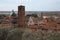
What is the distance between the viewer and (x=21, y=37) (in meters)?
9.11

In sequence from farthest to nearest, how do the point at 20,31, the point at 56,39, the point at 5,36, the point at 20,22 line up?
the point at 20,22 < the point at 5,36 < the point at 20,31 < the point at 56,39

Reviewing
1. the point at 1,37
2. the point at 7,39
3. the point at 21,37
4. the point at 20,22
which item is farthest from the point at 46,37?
the point at 20,22

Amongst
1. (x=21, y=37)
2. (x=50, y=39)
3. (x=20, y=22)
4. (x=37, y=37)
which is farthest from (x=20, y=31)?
(x=20, y=22)

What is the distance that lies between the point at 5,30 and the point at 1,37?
0.64 m

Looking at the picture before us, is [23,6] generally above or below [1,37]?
above

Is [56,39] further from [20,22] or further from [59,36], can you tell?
[20,22]

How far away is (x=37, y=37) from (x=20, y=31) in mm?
1113

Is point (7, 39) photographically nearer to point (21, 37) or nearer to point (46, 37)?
point (21, 37)

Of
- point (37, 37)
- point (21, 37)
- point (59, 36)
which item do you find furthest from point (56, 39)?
point (21, 37)

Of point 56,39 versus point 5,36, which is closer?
point 56,39

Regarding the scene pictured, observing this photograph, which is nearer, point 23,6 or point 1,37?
point 1,37

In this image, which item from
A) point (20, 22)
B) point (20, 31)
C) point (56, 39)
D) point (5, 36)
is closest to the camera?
point (56, 39)

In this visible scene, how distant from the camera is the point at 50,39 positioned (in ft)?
28.7

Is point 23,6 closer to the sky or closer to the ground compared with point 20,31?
closer to the sky
